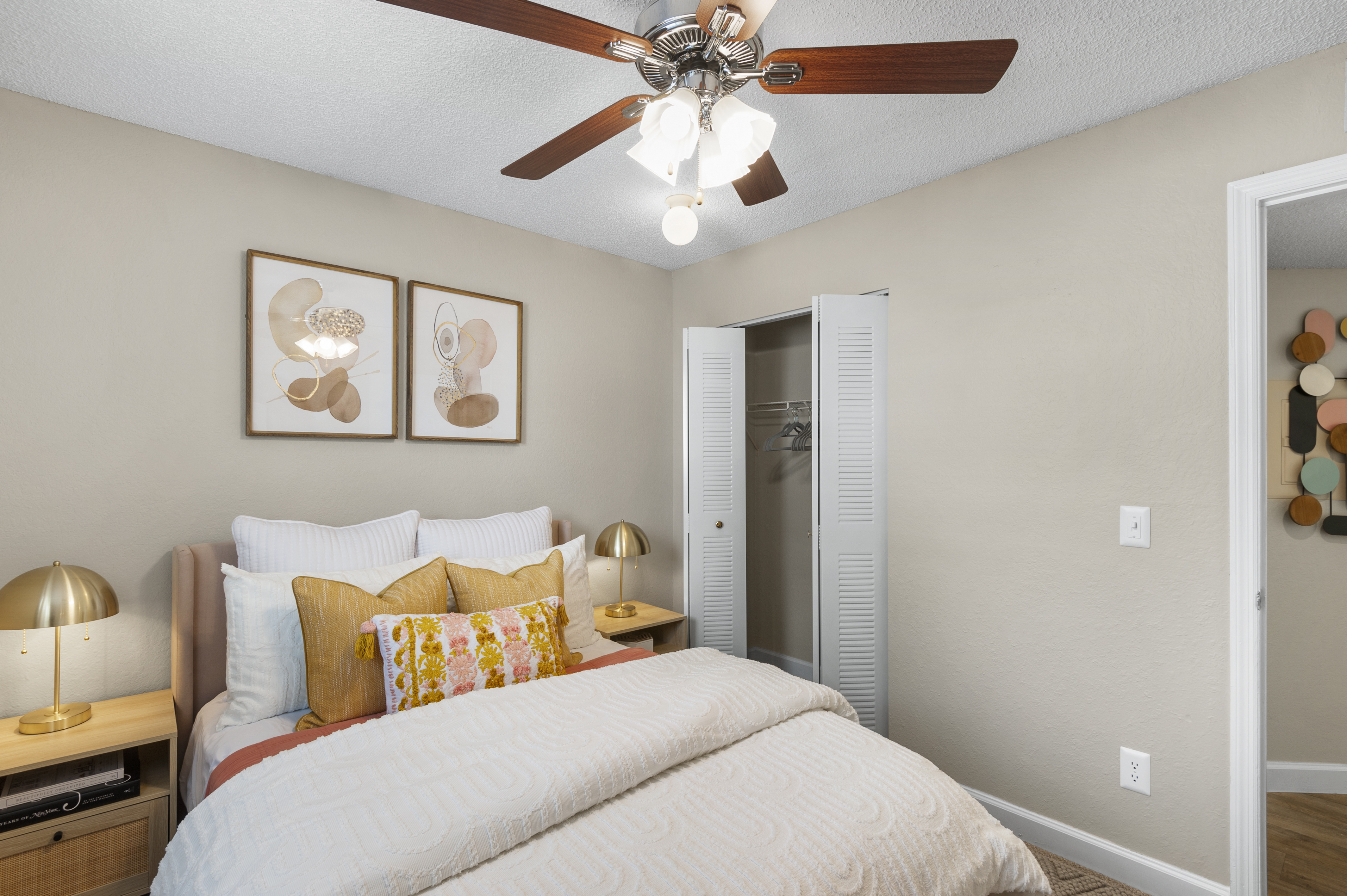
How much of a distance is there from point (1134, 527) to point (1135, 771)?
2.55 feet

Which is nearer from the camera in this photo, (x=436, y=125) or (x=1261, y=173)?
(x=1261, y=173)

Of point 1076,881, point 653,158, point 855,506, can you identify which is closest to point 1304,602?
point 1076,881

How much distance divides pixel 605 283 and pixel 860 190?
4.58ft

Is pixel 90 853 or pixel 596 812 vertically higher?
pixel 596 812

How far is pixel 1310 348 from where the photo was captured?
2.84 meters

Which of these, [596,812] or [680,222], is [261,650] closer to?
[596,812]

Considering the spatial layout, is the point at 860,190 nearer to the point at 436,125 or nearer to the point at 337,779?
the point at 436,125

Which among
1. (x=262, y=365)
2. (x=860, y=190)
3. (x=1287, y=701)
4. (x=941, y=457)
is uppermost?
(x=860, y=190)

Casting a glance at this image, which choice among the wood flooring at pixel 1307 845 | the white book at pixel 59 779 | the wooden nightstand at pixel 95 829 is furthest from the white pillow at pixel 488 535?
the wood flooring at pixel 1307 845

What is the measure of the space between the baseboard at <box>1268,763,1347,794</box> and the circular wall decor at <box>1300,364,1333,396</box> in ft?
5.29

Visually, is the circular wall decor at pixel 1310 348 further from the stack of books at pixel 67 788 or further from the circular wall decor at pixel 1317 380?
the stack of books at pixel 67 788

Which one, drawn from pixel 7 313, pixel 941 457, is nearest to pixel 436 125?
pixel 7 313

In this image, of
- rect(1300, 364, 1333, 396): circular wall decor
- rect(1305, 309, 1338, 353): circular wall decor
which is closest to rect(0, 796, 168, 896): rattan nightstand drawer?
rect(1300, 364, 1333, 396): circular wall decor

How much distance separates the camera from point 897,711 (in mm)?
2693
